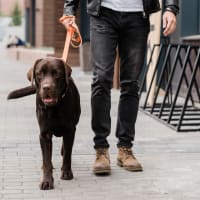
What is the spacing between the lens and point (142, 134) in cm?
692

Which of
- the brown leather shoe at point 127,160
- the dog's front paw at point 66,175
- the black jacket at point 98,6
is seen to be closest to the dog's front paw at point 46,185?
the dog's front paw at point 66,175

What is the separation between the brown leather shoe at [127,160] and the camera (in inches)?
200

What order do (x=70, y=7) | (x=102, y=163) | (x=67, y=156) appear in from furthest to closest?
(x=70, y=7) < (x=102, y=163) < (x=67, y=156)

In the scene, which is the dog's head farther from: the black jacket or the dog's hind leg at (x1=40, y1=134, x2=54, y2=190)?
the black jacket

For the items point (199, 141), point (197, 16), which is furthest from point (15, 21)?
point (199, 141)

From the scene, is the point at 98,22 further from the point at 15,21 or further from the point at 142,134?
the point at 15,21

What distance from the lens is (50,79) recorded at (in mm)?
4391

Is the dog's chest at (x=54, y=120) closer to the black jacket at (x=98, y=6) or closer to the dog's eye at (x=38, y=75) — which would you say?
the dog's eye at (x=38, y=75)

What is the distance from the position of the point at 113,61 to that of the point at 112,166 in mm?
881

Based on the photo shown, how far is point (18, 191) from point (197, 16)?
21.7 feet

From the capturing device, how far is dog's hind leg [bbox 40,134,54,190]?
454cm

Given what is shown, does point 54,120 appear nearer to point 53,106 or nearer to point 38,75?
point 53,106

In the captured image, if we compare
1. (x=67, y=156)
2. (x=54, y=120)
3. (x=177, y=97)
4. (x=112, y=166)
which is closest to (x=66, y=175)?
(x=67, y=156)

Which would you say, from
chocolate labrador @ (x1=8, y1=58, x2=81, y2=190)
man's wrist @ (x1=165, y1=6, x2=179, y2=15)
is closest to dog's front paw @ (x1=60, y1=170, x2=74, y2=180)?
→ chocolate labrador @ (x1=8, y1=58, x2=81, y2=190)
